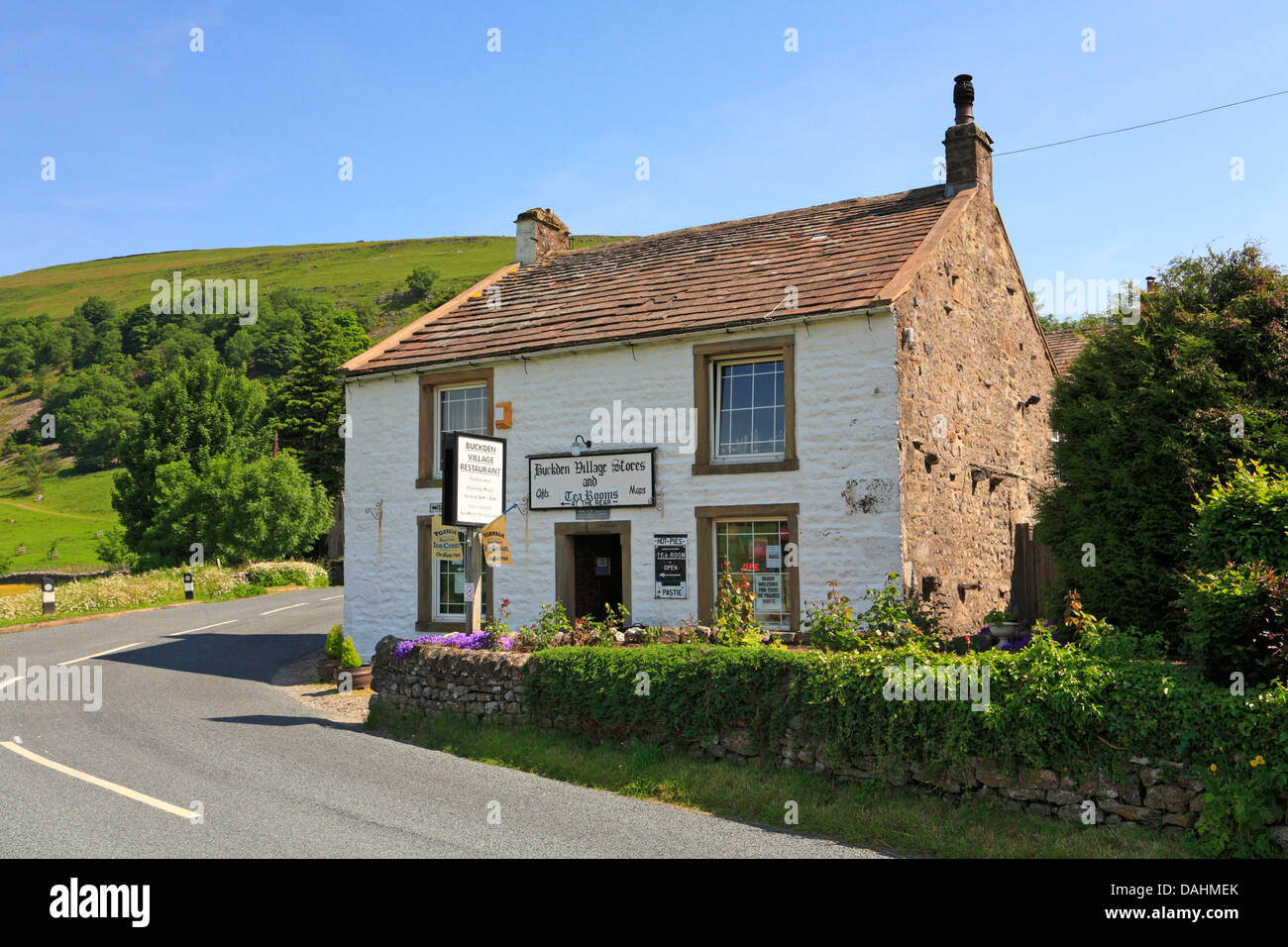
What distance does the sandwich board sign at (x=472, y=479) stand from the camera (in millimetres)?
11578

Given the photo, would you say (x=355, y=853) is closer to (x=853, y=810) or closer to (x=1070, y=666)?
(x=853, y=810)

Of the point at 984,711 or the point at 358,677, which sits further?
the point at 358,677

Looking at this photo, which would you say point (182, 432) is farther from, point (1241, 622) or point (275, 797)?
point (1241, 622)

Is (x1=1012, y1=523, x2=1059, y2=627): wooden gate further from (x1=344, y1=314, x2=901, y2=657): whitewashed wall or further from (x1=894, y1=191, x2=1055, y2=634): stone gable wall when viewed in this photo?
(x1=344, y1=314, x2=901, y2=657): whitewashed wall

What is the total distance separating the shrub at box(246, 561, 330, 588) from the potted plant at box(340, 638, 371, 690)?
23.1 m

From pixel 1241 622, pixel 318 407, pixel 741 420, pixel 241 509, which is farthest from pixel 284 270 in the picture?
pixel 1241 622

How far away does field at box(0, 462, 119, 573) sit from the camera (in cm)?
5859

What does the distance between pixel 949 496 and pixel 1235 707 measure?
788cm

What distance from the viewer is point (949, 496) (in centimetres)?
1395

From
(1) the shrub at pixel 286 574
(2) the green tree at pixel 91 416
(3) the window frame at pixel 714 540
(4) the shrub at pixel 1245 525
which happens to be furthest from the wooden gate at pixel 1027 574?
(2) the green tree at pixel 91 416

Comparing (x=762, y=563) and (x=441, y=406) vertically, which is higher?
(x=441, y=406)

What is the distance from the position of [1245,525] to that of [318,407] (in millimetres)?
56323

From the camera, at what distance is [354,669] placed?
15.6 m
